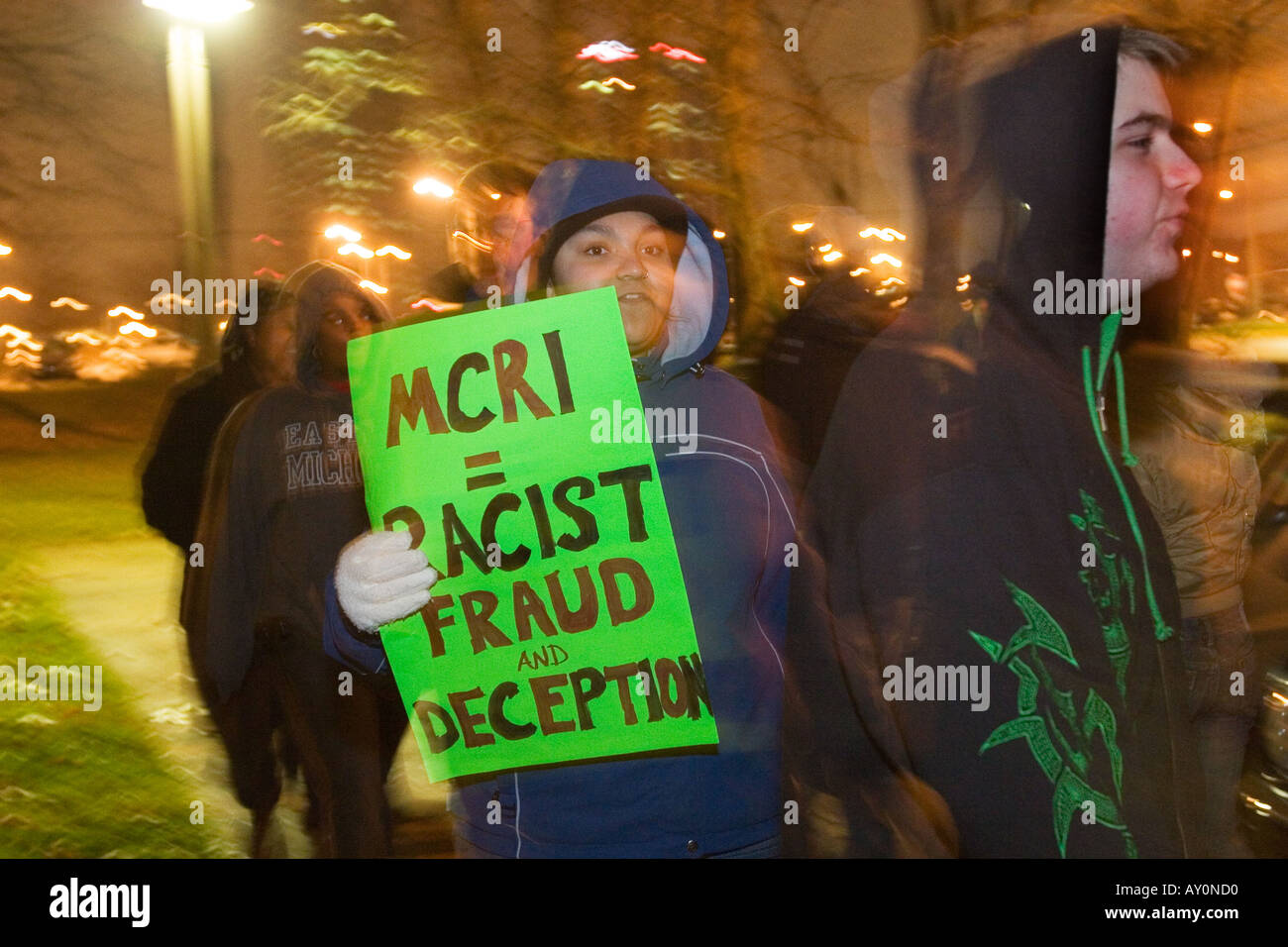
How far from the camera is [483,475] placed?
2.26 meters

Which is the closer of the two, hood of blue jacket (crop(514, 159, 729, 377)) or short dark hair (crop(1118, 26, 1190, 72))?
short dark hair (crop(1118, 26, 1190, 72))

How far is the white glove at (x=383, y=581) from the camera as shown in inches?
86.7

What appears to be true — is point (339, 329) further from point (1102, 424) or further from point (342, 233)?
point (1102, 424)

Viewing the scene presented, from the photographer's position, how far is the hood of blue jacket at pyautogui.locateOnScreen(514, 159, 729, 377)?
225 centimetres

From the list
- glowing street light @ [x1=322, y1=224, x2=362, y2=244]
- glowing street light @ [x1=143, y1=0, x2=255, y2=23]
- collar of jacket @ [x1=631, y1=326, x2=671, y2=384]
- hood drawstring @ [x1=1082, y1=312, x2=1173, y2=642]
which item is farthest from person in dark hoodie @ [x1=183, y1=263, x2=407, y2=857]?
hood drawstring @ [x1=1082, y1=312, x2=1173, y2=642]

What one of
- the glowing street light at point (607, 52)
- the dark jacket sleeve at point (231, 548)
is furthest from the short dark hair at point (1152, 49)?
the dark jacket sleeve at point (231, 548)

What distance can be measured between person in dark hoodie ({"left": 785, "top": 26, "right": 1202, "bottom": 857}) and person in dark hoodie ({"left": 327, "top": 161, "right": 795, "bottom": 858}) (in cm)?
15

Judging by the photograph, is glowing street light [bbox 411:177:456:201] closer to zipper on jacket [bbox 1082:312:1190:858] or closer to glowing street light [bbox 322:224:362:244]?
glowing street light [bbox 322:224:362:244]

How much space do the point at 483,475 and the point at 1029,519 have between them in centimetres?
103

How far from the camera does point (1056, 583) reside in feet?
6.01

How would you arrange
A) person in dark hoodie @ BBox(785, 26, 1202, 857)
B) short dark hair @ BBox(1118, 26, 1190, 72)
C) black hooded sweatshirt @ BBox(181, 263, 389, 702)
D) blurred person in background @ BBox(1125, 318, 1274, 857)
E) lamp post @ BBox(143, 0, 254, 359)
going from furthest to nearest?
black hooded sweatshirt @ BBox(181, 263, 389, 702) < blurred person in background @ BBox(1125, 318, 1274, 857) < lamp post @ BBox(143, 0, 254, 359) < short dark hair @ BBox(1118, 26, 1190, 72) < person in dark hoodie @ BBox(785, 26, 1202, 857)

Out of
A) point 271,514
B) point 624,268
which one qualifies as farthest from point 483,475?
point 271,514

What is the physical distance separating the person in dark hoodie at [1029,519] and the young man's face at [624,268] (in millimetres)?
408
